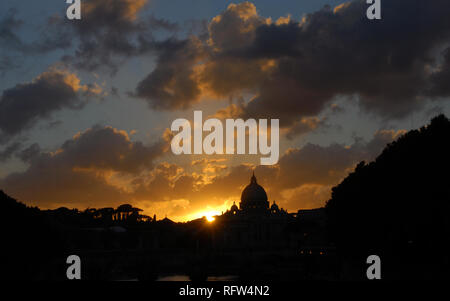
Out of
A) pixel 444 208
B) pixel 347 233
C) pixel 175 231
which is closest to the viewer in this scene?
pixel 444 208

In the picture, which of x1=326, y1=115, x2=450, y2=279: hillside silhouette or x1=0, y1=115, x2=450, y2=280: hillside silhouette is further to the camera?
x1=0, y1=115, x2=450, y2=280: hillside silhouette

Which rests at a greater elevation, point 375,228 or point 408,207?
point 408,207

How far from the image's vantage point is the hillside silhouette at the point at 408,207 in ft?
193

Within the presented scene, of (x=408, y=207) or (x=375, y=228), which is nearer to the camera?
(x=408, y=207)

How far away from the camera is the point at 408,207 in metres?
61.1

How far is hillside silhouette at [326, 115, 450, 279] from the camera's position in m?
59.0

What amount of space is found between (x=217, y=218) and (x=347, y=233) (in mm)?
123585

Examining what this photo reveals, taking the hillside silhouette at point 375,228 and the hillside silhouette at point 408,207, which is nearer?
the hillside silhouette at point 408,207

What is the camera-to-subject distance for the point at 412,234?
61188 mm

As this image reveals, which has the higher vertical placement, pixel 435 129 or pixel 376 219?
pixel 435 129
